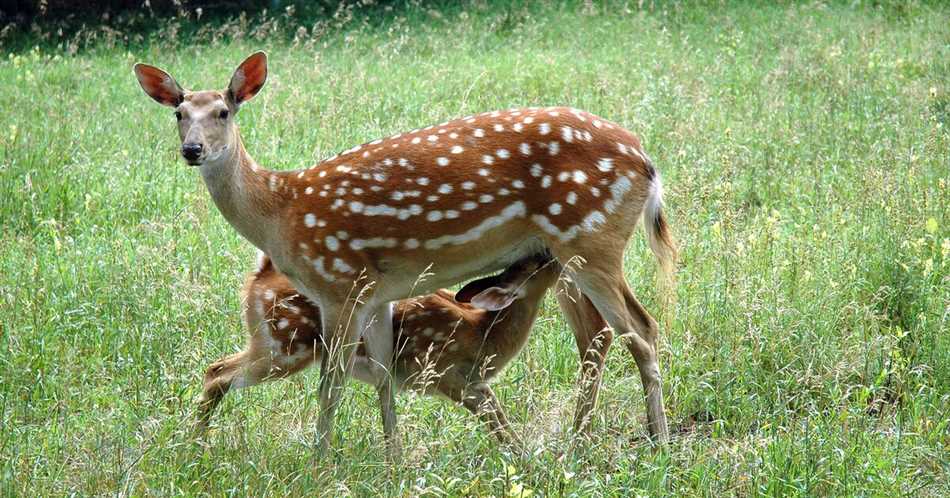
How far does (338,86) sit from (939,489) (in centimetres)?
671

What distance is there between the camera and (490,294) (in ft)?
18.2

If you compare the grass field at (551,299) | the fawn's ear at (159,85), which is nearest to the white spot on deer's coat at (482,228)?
the grass field at (551,299)

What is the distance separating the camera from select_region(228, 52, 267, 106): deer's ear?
570 centimetres

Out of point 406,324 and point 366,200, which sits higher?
point 366,200

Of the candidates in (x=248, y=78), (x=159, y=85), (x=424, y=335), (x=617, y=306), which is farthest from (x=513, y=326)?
(x=159, y=85)

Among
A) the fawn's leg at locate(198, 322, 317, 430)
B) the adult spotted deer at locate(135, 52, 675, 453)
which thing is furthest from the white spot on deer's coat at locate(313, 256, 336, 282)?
the fawn's leg at locate(198, 322, 317, 430)

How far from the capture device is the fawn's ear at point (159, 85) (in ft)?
18.5

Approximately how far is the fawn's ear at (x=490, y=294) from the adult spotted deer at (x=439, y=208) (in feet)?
0.33

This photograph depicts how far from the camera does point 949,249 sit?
6.62 meters

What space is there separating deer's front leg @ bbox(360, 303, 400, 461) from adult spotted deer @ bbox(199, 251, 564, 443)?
0.03 meters

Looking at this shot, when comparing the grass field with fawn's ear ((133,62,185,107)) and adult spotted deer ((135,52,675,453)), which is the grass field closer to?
adult spotted deer ((135,52,675,453))

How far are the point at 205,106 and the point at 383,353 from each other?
1.33 metres

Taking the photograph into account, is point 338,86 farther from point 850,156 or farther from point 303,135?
point 850,156

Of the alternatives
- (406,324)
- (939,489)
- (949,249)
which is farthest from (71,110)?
(939,489)
